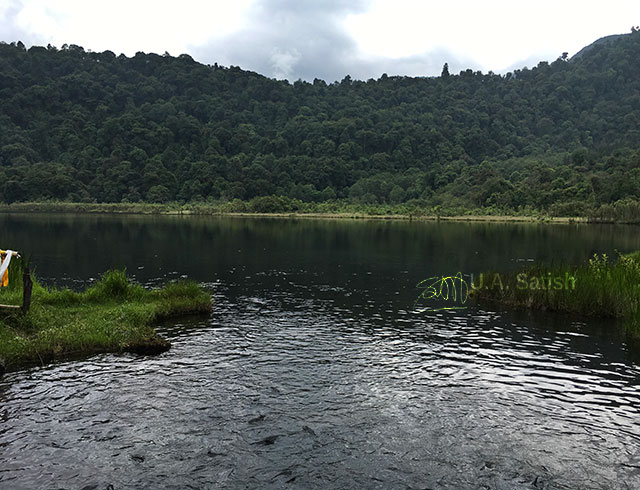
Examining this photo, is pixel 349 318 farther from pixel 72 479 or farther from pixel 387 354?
pixel 72 479

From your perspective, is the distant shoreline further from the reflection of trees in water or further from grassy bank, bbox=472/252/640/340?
grassy bank, bbox=472/252/640/340

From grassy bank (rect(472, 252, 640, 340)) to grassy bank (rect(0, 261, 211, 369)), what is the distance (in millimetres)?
17482

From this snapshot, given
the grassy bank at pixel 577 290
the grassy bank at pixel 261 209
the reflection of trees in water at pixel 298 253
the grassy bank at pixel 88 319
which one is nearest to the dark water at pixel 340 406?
the grassy bank at pixel 88 319

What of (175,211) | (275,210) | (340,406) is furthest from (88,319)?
(175,211)

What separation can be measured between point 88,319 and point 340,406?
11.9 metres

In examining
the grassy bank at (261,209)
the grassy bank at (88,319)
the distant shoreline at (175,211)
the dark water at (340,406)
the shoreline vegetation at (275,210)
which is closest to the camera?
the dark water at (340,406)

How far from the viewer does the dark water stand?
11141mm

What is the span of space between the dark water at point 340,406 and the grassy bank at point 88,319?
3.27 ft

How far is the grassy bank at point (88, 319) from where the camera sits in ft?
58.1

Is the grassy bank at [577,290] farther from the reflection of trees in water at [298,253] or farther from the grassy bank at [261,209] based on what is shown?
the grassy bank at [261,209]

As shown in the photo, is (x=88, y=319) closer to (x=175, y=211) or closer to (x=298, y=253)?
(x=298, y=253)

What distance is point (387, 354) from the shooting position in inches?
783

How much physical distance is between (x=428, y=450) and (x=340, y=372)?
5.80 meters

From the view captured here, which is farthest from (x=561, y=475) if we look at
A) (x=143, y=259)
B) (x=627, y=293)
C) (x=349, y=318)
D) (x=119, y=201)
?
(x=119, y=201)
